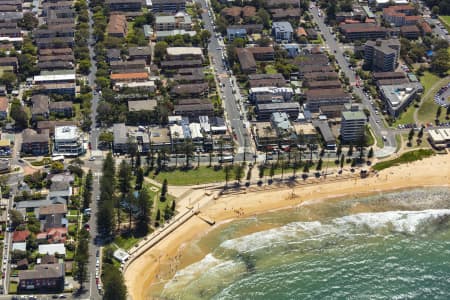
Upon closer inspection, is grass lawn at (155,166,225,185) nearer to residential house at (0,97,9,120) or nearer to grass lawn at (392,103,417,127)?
residential house at (0,97,9,120)

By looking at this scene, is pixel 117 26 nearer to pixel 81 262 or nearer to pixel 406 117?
pixel 406 117

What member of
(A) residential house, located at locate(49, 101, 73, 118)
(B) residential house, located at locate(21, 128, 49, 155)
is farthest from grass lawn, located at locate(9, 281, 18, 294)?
(A) residential house, located at locate(49, 101, 73, 118)

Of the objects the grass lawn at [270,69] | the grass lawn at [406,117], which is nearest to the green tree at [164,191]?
the grass lawn at [270,69]

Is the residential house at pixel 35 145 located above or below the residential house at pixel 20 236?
above

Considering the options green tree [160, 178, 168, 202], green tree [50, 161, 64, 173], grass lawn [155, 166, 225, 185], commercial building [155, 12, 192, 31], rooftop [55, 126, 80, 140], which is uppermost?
commercial building [155, 12, 192, 31]

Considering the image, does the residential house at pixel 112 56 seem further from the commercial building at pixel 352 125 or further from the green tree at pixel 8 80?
the commercial building at pixel 352 125

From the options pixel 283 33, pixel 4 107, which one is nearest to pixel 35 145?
pixel 4 107
